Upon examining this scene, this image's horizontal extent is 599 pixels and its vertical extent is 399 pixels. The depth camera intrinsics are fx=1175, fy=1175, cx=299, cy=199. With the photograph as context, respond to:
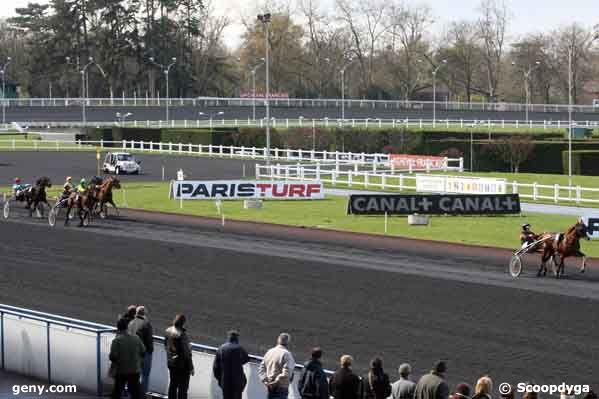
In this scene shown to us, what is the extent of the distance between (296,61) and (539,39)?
32.5m

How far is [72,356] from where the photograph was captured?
51.3 ft

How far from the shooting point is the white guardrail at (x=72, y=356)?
48.8 feet

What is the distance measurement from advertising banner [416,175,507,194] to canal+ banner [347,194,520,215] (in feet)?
21.9

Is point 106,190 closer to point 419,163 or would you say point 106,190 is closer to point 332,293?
point 332,293

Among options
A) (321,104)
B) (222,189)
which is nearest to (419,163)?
(222,189)

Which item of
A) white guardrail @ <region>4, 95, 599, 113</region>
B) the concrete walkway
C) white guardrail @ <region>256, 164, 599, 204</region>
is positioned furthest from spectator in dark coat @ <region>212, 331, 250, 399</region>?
white guardrail @ <region>4, 95, 599, 113</region>

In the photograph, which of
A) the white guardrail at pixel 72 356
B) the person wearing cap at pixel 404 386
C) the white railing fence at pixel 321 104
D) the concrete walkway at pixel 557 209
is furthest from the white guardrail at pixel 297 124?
the person wearing cap at pixel 404 386

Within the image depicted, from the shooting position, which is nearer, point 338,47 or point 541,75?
point 541,75

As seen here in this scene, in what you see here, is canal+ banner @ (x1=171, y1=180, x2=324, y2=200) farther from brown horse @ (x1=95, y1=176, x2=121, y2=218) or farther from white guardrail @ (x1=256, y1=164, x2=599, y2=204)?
brown horse @ (x1=95, y1=176, x2=121, y2=218)

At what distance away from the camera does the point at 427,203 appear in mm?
38344

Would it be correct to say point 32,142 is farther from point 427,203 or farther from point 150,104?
point 427,203

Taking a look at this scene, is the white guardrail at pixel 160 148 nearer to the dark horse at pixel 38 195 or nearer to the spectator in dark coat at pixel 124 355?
the dark horse at pixel 38 195

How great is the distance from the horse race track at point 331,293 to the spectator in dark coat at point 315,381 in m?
4.41

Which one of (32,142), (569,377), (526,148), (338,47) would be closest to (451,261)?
(569,377)
